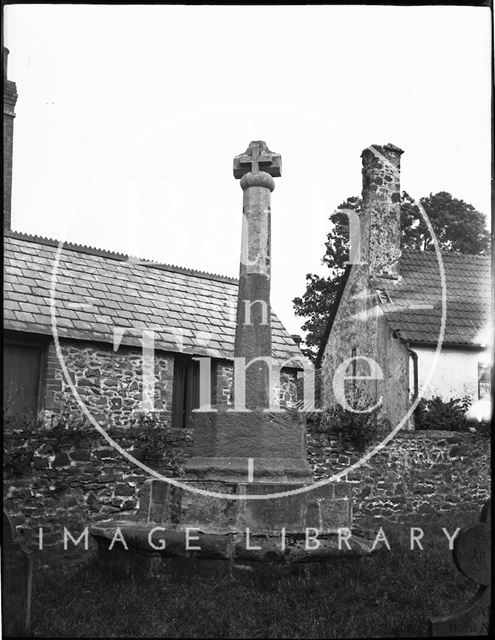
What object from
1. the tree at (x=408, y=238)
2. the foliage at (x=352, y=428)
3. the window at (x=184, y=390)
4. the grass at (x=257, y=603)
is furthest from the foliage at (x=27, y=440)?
the tree at (x=408, y=238)

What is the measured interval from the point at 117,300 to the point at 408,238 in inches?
585

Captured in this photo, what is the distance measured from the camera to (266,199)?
658cm

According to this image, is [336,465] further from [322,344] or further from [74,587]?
[322,344]

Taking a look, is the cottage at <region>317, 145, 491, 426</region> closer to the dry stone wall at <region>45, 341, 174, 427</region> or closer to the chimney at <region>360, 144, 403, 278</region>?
the chimney at <region>360, 144, 403, 278</region>

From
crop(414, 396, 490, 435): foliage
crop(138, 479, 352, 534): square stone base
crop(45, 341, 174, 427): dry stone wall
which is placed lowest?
crop(138, 479, 352, 534): square stone base

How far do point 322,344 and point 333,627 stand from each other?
14873 millimetres

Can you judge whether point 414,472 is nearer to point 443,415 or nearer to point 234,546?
point 443,415

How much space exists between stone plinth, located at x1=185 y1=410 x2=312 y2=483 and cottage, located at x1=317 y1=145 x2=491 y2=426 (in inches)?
394

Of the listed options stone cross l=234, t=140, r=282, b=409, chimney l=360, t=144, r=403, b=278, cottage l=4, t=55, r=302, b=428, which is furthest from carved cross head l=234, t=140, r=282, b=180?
chimney l=360, t=144, r=403, b=278

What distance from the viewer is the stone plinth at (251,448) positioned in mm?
5961

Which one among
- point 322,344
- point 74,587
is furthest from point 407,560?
point 322,344

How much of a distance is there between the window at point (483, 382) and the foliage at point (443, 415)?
50cm

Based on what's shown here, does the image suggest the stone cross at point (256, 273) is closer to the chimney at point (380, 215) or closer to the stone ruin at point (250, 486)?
the stone ruin at point (250, 486)

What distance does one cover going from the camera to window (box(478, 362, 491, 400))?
16.1m
